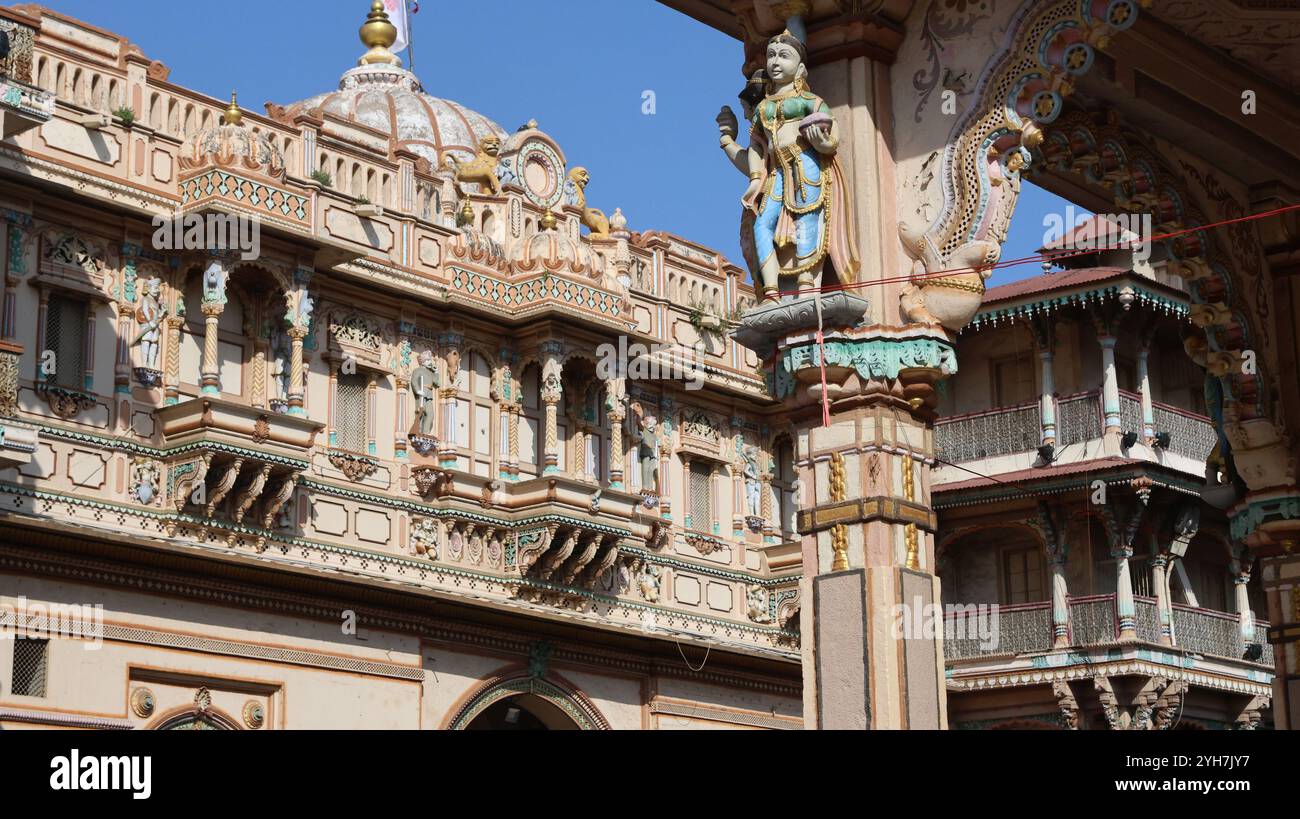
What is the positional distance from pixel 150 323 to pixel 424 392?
4.20 m

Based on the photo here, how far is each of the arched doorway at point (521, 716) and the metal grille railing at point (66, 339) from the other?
7.09m

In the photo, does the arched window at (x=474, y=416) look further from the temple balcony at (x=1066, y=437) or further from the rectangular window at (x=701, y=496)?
the temple balcony at (x=1066, y=437)

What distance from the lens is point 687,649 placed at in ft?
93.8

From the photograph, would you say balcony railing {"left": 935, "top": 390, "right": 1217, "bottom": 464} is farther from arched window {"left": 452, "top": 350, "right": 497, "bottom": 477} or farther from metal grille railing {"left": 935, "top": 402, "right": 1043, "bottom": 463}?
arched window {"left": 452, "top": 350, "right": 497, "bottom": 477}

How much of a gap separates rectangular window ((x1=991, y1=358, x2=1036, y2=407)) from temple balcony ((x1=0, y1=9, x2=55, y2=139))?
16.4 meters

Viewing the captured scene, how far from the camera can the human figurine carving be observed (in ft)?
31.0

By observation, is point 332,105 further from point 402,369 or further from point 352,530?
point 352,530

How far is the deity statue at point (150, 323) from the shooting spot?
22984mm

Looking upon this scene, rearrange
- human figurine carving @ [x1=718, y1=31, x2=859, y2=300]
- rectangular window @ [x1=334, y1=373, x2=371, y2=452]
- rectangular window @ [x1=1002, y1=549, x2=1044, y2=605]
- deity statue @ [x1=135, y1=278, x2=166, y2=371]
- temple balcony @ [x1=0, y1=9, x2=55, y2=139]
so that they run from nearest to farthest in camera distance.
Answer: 1. human figurine carving @ [x1=718, y1=31, x2=859, y2=300]
2. temple balcony @ [x1=0, y1=9, x2=55, y2=139]
3. deity statue @ [x1=135, y1=278, x2=166, y2=371]
4. rectangular window @ [x1=334, y1=373, x2=371, y2=452]
5. rectangular window @ [x1=1002, y1=549, x2=1044, y2=605]

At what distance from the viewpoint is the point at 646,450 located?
29.3m

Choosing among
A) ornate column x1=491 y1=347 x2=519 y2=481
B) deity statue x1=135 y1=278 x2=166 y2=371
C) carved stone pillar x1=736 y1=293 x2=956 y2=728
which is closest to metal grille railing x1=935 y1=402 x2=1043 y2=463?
ornate column x1=491 y1=347 x2=519 y2=481
